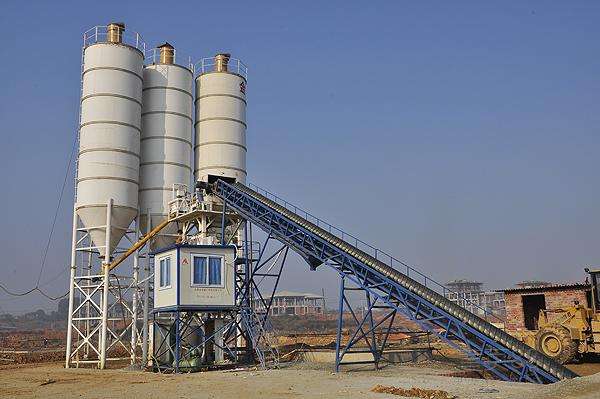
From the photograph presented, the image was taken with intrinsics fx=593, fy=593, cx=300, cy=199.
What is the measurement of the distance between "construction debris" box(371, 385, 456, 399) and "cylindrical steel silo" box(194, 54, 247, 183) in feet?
69.4

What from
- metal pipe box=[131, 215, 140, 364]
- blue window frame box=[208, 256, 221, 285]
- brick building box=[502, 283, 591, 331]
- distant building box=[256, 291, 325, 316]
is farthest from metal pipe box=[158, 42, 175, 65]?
distant building box=[256, 291, 325, 316]

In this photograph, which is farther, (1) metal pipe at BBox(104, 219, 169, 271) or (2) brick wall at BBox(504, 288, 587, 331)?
(1) metal pipe at BBox(104, 219, 169, 271)

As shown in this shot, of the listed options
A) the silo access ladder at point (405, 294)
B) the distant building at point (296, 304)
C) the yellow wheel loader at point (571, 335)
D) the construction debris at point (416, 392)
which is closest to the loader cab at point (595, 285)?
the yellow wheel loader at point (571, 335)

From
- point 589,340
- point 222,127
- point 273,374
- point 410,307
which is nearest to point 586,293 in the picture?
point 589,340

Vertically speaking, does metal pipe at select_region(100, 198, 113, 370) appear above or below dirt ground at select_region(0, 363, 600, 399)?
above

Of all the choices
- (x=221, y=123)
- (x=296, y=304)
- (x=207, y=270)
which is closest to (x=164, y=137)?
(x=221, y=123)

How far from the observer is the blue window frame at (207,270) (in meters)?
26.9

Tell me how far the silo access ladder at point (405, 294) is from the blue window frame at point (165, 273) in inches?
200

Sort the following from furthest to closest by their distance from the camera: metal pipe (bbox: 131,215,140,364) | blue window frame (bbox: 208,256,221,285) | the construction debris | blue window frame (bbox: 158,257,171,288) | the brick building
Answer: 1. metal pipe (bbox: 131,215,140,364)
2. the brick building
3. blue window frame (bbox: 208,256,221,285)
4. blue window frame (bbox: 158,257,171,288)
5. the construction debris

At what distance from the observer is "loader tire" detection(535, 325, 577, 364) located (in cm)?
2606

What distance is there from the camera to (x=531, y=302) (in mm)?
35562

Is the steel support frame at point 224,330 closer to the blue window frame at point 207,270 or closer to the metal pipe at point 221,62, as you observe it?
the blue window frame at point 207,270

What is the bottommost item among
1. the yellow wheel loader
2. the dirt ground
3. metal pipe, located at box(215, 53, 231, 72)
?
the dirt ground

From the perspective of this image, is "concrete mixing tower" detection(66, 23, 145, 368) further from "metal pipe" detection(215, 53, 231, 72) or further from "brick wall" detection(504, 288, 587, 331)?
"brick wall" detection(504, 288, 587, 331)
